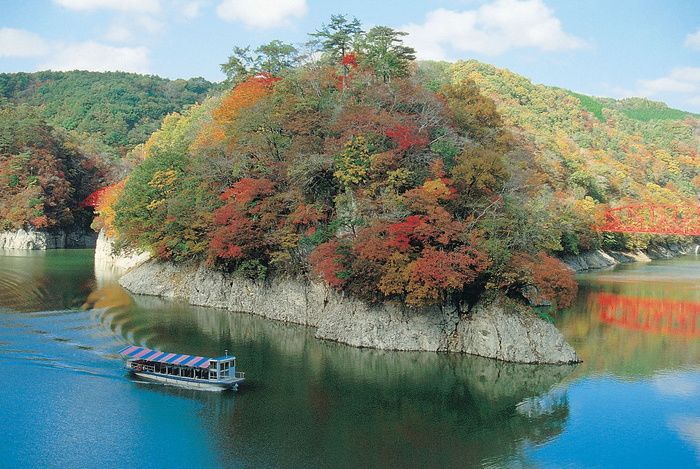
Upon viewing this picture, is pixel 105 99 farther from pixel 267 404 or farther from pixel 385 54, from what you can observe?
pixel 267 404

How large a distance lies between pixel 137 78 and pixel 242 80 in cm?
11015

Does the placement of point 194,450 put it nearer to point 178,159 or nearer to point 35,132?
point 178,159

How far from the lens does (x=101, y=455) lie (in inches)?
854

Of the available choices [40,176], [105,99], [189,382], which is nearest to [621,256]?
[189,382]

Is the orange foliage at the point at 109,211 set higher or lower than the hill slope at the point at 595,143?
lower

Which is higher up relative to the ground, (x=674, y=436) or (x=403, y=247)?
(x=403, y=247)

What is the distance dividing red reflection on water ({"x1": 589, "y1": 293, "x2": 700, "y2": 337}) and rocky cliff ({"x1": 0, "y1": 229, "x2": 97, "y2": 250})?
66233 mm

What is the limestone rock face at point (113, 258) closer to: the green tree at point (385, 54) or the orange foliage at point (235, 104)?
the orange foliage at point (235, 104)

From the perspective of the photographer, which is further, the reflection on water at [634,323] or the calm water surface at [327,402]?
the reflection on water at [634,323]

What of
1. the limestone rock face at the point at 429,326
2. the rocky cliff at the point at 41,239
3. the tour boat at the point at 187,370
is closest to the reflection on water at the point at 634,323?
the limestone rock face at the point at 429,326

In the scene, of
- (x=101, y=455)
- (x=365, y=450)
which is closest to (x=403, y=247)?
(x=365, y=450)

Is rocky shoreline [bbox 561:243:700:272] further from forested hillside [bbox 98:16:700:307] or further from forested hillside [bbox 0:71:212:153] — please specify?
forested hillside [bbox 0:71:212:153]

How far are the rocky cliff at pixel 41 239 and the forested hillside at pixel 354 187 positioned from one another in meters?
35.9

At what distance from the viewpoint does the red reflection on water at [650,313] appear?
43.6 meters
